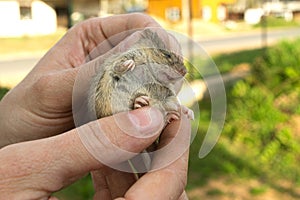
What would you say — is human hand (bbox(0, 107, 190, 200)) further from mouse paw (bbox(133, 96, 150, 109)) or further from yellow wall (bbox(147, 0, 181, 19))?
yellow wall (bbox(147, 0, 181, 19))

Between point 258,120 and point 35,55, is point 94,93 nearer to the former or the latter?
point 258,120

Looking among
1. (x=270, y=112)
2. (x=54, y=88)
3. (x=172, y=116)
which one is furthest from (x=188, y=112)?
(x=270, y=112)

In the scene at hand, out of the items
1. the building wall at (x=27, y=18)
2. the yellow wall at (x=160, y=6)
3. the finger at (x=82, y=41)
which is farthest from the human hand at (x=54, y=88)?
the building wall at (x=27, y=18)

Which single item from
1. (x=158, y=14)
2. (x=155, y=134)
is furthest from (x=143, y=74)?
(x=158, y=14)

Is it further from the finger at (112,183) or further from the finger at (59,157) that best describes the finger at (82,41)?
the finger at (59,157)

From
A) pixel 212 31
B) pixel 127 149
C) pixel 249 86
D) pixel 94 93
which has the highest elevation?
pixel 94 93

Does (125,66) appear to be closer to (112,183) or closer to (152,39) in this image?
(152,39)
